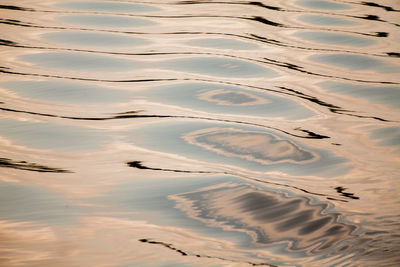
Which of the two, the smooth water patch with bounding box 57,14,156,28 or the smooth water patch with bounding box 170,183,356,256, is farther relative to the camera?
the smooth water patch with bounding box 57,14,156,28

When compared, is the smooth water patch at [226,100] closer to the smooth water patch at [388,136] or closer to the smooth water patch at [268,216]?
the smooth water patch at [388,136]

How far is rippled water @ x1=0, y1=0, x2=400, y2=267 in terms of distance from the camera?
875 mm

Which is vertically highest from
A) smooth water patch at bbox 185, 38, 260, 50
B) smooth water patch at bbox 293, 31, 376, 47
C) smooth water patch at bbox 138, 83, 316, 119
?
smooth water patch at bbox 293, 31, 376, 47

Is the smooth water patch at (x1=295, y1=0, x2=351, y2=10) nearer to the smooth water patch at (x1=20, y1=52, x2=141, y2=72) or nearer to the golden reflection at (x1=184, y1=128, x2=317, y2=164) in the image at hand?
the smooth water patch at (x1=20, y1=52, x2=141, y2=72)

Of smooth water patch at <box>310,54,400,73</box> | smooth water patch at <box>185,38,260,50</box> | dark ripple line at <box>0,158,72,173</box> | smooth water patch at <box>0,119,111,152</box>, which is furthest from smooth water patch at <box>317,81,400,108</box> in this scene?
dark ripple line at <box>0,158,72,173</box>

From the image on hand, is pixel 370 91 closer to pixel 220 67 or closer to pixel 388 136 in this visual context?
pixel 388 136

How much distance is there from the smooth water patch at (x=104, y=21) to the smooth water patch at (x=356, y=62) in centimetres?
70

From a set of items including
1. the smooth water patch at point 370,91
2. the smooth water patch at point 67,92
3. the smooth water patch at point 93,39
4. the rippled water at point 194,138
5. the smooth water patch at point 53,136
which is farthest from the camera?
the smooth water patch at point 93,39

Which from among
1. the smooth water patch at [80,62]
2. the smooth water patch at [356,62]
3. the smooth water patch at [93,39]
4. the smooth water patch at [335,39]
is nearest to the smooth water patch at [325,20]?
the smooth water patch at [335,39]

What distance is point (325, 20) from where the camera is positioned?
7.30 ft

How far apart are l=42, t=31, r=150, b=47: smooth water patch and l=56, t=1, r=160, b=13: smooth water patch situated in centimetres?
29

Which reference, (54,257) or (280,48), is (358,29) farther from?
(54,257)

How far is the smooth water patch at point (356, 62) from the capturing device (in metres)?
1.77

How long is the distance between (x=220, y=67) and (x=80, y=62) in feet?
1.50
